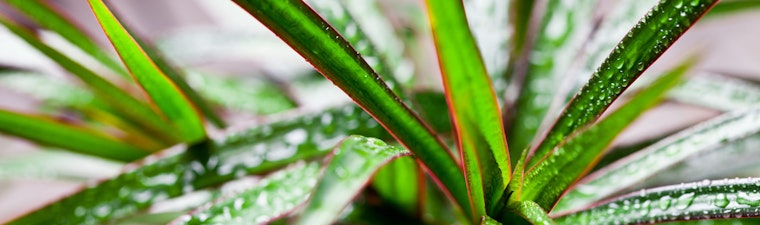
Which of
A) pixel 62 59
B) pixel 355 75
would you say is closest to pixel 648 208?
pixel 355 75

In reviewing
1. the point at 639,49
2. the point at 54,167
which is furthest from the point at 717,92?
the point at 54,167

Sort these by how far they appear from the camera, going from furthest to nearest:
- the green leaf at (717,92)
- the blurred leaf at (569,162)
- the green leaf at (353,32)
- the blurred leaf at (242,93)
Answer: the blurred leaf at (242,93)
the green leaf at (717,92)
the green leaf at (353,32)
the blurred leaf at (569,162)

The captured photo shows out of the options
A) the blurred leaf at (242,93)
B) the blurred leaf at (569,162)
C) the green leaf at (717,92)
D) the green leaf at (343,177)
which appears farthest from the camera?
the blurred leaf at (242,93)

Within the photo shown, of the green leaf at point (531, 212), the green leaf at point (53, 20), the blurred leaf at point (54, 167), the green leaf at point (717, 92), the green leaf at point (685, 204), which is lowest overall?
the green leaf at point (685, 204)

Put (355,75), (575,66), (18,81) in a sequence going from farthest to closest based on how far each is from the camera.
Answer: (18,81) → (575,66) → (355,75)

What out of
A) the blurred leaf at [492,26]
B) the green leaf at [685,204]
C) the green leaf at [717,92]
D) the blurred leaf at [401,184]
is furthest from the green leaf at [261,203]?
the green leaf at [717,92]

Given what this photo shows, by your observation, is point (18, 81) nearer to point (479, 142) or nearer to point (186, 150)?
point (186, 150)

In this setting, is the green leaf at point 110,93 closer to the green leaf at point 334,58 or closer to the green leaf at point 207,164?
the green leaf at point 207,164
